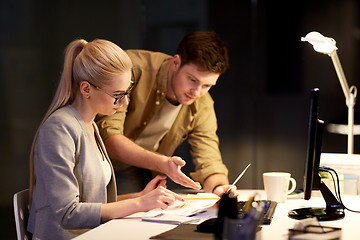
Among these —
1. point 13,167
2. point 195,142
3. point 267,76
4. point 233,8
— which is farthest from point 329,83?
point 13,167

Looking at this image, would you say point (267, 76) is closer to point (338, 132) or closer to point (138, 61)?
point (338, 132)

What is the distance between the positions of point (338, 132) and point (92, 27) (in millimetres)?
2264

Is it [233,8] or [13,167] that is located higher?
[233,8]

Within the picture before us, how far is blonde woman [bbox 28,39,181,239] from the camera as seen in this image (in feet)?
5.41

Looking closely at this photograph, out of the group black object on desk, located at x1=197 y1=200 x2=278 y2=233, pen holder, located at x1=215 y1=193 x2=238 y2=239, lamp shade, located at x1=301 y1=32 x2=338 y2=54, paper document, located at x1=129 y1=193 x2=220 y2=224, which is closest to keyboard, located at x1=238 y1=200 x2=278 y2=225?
black object on desk, located at x1=197 y1=200 x2=278 y2=233

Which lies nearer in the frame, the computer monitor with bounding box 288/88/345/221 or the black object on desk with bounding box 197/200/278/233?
the black object on desk with bounding box 197/200/278/233

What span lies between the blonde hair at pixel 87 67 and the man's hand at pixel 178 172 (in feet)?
1.41

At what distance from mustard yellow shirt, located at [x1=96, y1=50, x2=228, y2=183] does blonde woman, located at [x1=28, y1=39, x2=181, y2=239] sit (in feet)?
2.05

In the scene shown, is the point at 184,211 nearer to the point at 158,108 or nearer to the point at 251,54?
the point at 158,108

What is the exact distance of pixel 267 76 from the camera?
4.30 m

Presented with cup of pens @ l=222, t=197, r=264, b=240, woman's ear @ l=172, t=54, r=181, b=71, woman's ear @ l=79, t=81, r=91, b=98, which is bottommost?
cup of pens @ l=222, t=197, r=264, b=240

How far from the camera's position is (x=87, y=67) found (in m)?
1.84

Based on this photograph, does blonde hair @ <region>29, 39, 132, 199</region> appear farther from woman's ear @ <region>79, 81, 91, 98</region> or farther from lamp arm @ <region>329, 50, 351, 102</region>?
lamp arm @ <region>329, 50, 351, 102</region>

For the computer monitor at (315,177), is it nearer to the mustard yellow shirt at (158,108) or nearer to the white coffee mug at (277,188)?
the white coffee mug at (277,188)
